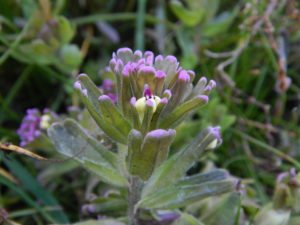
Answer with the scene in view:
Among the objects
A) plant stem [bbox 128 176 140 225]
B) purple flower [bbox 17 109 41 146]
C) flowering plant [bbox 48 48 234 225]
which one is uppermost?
purple flower [bbox 17 109 41 146]

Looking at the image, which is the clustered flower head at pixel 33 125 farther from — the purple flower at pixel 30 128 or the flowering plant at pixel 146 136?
the flowering plant at pixel 146 136

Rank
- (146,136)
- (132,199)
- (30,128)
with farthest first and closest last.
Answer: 1. (30,128)
2. (132,199)
3. (146,136)

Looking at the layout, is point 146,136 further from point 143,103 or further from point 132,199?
point 132,199

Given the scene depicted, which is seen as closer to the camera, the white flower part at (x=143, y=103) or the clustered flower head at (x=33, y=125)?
the white flower part at (x=143, y=103)

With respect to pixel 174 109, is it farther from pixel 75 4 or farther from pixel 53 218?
pixel 75 4

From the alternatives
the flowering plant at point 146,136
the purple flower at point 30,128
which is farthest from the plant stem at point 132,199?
the purple flower at point 30,128

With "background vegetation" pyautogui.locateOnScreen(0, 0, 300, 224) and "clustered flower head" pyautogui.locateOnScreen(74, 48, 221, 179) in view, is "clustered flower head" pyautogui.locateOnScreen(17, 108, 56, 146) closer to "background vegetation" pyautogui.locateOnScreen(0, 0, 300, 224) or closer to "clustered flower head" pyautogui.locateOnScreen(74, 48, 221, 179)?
"background vegetation" pyautogui.locateOnScreen(0, 0, 300, 224)

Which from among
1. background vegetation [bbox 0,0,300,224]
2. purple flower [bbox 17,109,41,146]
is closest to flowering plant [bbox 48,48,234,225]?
purple flower [bbox 17,109,41,146]

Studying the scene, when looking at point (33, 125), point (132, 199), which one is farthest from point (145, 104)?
point (33, 125)
